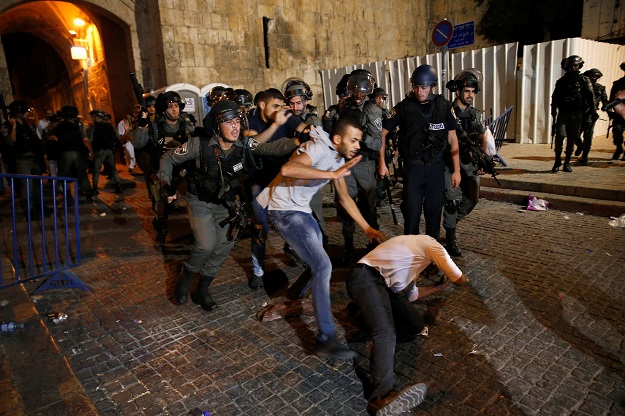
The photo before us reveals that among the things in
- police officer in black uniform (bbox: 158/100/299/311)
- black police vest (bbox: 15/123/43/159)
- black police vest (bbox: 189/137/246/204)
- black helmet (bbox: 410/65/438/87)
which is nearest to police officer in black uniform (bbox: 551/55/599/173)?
black helmet (bbox: 410/65/438/87)

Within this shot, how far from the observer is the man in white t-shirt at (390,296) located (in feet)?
8.45

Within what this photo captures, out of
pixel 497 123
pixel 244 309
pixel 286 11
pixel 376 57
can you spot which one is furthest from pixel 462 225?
pixel 376 57

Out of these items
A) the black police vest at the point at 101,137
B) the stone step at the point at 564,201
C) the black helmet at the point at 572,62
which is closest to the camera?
the stone step at the point at 564,201

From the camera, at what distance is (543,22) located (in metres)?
16.7

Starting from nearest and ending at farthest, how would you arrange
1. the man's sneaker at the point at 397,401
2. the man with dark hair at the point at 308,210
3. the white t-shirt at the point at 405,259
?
the man's sneaker at the point at 397,401
the white t-shirt at the point at 405,259
the man with dark hair at the point at 308,210

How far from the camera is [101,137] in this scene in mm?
9992

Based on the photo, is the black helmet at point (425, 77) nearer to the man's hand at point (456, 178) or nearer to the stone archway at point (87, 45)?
the man's hand at point (456, 178)

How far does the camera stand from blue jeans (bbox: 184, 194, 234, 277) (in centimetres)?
400

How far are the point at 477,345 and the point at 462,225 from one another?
3.35 metres

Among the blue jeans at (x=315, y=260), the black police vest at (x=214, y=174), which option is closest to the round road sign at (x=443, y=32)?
the black police vest at (x=214, y=174)

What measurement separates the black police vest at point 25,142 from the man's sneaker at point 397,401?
843 cm

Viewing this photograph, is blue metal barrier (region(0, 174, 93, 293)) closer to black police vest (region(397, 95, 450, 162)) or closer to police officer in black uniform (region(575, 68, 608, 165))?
black police vest (region(397, 95, 450, 162))

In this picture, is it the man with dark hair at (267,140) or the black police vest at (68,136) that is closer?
the man with dark hair at (267,140)

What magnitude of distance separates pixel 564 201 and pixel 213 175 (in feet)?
18.7
